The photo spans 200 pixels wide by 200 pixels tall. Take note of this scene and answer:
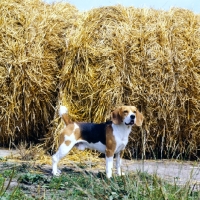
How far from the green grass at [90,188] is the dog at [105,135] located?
385 mm

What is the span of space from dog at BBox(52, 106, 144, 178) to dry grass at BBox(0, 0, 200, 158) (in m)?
0.79

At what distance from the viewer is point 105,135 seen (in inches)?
238

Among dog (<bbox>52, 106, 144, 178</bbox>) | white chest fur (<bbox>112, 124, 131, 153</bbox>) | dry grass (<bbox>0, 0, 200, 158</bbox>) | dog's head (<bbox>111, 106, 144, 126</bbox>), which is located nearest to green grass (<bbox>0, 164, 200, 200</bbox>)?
dog (<bbox>52, 106, 144, 178</bbox>)

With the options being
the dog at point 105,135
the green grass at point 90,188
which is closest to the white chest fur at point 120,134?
the dog at point 105,135

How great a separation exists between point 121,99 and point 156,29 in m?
1.20

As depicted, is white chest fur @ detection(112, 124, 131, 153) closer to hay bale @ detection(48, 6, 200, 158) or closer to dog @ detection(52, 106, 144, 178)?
dog @ detection(52, 106, 144, 178)

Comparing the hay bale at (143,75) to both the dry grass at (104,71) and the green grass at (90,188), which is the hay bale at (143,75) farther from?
the green grass at (90,188)

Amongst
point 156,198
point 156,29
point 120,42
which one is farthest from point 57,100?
point 156,198

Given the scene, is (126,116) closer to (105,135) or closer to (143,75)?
(105,135)

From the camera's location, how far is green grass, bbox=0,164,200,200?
3635 mm

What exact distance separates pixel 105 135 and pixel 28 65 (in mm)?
1978

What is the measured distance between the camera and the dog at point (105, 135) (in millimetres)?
5965

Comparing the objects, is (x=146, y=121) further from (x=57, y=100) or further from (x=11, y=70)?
(x=11, y=70)

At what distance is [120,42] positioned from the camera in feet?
23.0
